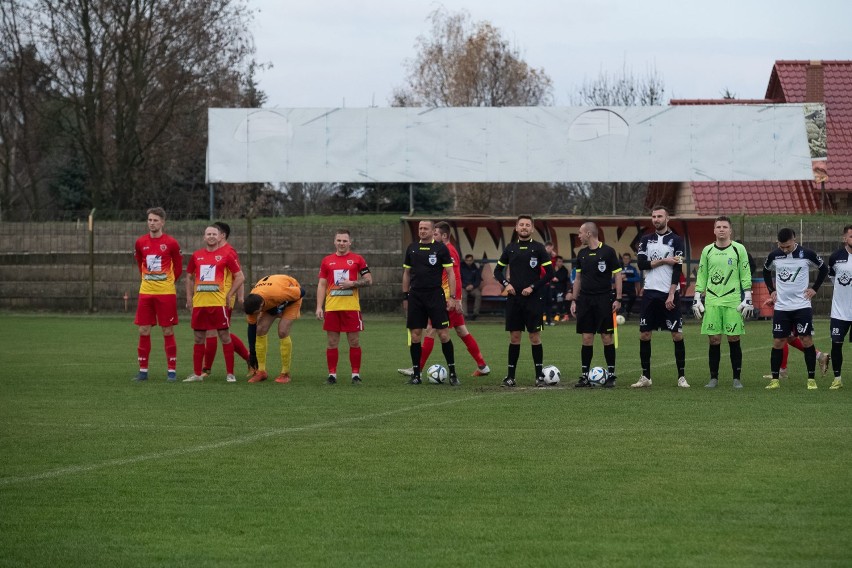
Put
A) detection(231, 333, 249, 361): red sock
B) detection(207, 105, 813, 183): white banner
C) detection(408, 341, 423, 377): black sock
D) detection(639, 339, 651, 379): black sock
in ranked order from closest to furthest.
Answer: detection(639, 339, 651, 379): black sock, detection(408, 341, 423, 377): black sock, detection(231, 333, 249, 361): red sock, detection(207, 105, 813, 183): white banner

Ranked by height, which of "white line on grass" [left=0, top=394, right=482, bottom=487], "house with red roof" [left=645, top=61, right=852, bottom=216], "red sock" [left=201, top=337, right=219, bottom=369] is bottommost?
"white line on grass" [left=0, top=394, right=482, bottom=487]

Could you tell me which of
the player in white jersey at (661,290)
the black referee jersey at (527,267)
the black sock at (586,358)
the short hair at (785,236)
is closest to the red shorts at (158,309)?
the black referee jersey at (527,267)

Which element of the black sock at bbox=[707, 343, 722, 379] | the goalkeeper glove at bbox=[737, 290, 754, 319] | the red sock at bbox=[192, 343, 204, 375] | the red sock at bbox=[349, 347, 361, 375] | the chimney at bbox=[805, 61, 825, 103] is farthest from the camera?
the chimney at bbox=[805, 61, 825, 103]

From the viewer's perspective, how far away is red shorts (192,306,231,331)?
15406mm

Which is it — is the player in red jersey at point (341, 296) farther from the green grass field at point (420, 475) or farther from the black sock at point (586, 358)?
the black sock at point (586, 358)

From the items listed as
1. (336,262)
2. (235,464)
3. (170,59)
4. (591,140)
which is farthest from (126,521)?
(170,59)

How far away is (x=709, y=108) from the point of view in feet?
108

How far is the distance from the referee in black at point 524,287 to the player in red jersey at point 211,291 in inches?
139

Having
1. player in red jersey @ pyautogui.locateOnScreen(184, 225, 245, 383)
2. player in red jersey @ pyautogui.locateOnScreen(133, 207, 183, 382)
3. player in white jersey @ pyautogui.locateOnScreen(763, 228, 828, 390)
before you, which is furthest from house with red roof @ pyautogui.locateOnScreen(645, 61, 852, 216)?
player in red jersey @ pyautogui.locateOnScreen(133, 207, 183, 382)

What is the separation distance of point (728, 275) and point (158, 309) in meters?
7.31

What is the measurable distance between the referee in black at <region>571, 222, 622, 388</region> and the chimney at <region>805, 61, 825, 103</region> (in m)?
28.8

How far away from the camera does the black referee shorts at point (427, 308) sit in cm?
1511

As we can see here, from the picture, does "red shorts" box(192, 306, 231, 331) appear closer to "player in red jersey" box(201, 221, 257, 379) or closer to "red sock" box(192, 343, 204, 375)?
"player in red jersey" box(201, 221, 257, 379)

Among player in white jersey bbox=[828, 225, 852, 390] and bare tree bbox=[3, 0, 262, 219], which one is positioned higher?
bare tree bbox=[3, 0, 262, 219]
